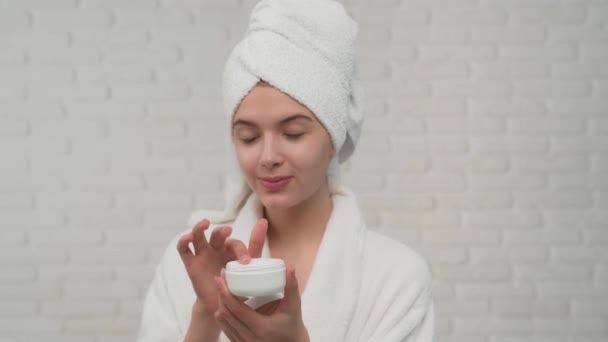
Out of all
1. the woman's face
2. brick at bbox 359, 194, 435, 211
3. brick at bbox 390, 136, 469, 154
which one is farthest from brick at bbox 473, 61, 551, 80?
the woman's face

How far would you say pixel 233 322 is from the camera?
101 cm

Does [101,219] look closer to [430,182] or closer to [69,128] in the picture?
[69,128]

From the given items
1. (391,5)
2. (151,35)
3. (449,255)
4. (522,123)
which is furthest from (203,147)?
(522,123)

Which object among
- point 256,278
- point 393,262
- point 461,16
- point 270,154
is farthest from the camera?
point 461,16

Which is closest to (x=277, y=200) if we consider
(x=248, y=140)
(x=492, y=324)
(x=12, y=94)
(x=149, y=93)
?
(x=248, y=140)

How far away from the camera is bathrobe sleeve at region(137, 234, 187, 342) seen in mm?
1291

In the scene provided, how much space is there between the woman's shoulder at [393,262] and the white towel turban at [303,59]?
0.83 ft

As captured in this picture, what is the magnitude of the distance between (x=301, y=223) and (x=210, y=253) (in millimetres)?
320

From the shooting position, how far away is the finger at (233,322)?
3.28ft

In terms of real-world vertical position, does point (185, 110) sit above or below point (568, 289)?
above

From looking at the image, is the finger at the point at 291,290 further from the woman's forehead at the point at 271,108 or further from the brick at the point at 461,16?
the brick at the point at 461,16

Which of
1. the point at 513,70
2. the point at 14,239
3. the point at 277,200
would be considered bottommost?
the point at 14,239

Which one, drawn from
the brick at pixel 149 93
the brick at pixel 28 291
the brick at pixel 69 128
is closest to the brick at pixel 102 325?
the brick at pixel 28 291

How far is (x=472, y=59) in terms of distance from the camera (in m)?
2.31
